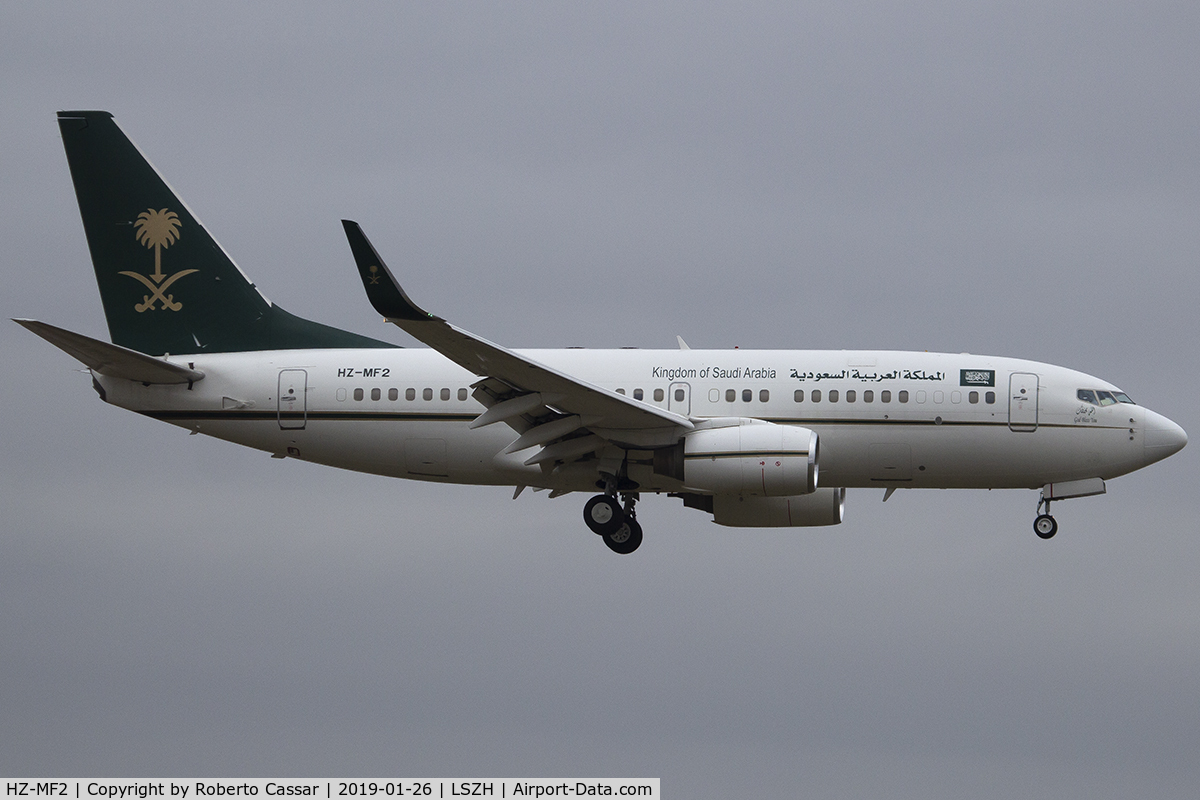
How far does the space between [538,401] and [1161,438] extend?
1349cm

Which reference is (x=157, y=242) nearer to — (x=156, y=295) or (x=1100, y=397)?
(x=156, y=295)

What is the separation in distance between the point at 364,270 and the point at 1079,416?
15658 mm

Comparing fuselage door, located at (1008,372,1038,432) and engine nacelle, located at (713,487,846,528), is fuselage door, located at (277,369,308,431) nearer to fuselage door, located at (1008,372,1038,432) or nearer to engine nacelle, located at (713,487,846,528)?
engine nacelle, located at (713,487,846,528)

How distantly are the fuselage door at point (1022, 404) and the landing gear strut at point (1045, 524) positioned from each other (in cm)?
184

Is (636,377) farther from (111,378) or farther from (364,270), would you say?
(111,378)

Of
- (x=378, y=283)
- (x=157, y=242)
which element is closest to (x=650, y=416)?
(x=378, y=283)

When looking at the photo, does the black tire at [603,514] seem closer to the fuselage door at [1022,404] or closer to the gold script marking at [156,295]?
the fuselage door at [1022,404]

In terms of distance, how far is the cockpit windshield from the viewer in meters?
31.4

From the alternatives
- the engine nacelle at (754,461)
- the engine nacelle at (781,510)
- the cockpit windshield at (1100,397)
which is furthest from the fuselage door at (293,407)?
the cockpit windshield at (1100,397)

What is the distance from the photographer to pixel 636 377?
3184 centimetres

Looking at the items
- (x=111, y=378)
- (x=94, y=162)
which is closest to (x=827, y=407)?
(x=111, y=378)

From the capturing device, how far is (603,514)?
3161cm

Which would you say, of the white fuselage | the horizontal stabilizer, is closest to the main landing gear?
the white fuselage

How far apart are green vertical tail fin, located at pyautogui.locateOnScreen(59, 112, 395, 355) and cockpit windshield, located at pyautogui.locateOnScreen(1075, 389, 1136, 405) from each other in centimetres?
1586
